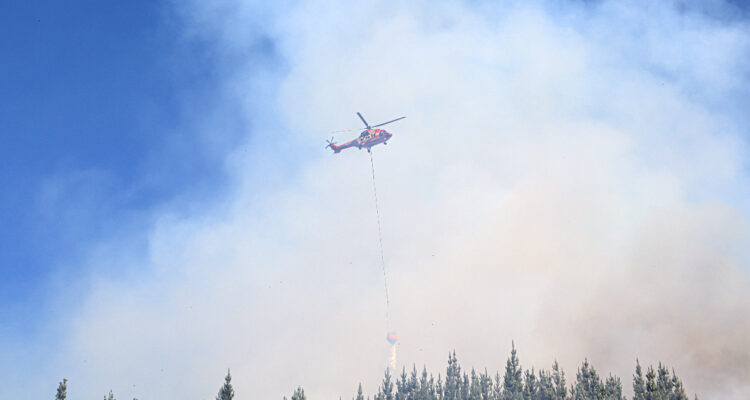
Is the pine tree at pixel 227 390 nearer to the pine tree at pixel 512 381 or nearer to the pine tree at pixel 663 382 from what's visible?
the pine tree at pixel 512 381

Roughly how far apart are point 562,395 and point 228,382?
182 ft

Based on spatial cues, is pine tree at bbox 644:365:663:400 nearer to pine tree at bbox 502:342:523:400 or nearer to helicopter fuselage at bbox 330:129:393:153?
pine tree at bbox 502:342:523:400

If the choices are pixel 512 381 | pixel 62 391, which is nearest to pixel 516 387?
pixel 512 381

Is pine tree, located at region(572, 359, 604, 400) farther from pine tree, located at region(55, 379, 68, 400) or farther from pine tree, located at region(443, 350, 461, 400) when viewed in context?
pine tree, located at region(55, 379, 68, 400)

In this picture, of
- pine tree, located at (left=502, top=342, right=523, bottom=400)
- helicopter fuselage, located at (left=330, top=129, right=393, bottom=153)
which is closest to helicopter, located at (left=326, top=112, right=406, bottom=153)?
helicopter fuselage, located at (left=330, top=129, right=393, bottom=153)

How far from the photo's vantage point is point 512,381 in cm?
10025

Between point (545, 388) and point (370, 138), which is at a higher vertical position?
point (370, 138)

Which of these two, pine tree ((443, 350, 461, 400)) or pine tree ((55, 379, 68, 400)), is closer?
pine tree ((55, 379, 68, 400))

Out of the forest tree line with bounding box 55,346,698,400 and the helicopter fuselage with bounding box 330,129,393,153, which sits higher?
the helicopter fuselage with bounding box 330,129,393,153

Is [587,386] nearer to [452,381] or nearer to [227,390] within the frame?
[452,381]

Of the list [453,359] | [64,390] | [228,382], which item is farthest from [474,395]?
[64,390]

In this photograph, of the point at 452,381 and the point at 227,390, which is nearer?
the point at 227,390

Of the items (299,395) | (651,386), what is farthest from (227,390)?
(651,386)

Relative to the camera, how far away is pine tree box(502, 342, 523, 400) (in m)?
99.1
